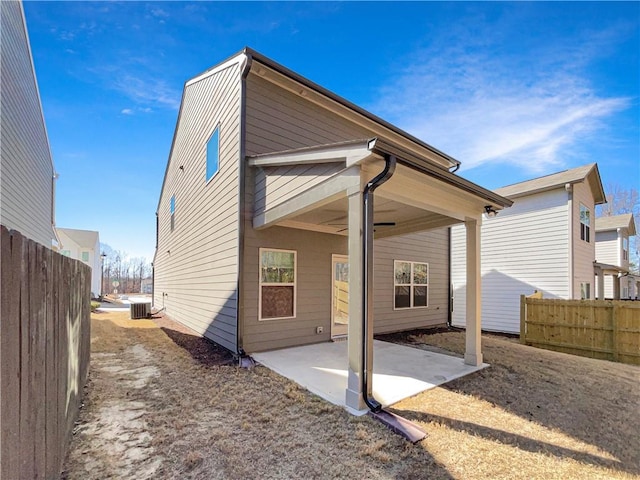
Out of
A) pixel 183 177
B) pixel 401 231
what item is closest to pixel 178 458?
pixel 401 231

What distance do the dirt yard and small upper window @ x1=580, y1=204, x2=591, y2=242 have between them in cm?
897

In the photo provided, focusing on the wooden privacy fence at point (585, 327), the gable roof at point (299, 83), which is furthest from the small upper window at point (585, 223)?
the gable roof at point (299, 83)

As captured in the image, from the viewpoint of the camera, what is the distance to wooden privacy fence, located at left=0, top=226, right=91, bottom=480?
1605 millimetres

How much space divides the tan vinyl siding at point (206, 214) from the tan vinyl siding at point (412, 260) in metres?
4.23

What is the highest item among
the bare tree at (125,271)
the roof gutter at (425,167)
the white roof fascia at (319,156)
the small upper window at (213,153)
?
the small upper window at (213,153)

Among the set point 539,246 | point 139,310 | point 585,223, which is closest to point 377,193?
point 539,246

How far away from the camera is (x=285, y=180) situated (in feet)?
17.7

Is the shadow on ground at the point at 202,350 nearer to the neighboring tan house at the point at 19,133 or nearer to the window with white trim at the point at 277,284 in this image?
the window with white trim at the point at 277,284

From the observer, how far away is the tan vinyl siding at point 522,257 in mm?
11516

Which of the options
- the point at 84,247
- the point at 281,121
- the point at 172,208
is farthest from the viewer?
the point at 84,247

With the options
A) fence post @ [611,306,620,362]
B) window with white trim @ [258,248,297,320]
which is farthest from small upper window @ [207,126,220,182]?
fence post @ [611,306,620,362]

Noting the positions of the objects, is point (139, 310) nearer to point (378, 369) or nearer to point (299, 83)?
point (299, 83)

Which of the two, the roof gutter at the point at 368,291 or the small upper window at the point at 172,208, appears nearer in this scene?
the roof gutter at the point at 368,291

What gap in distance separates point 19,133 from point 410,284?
38.9 ft
